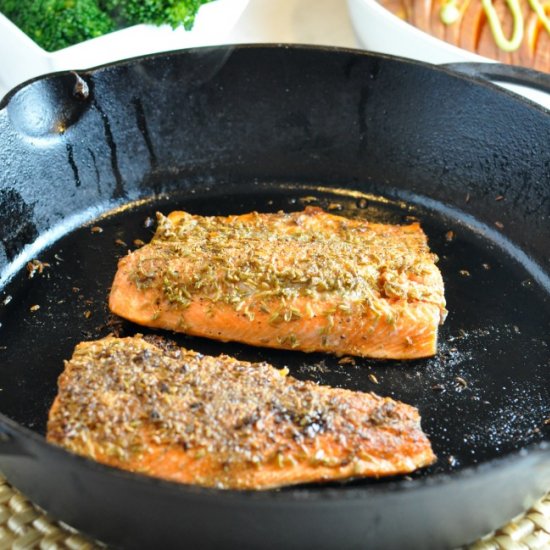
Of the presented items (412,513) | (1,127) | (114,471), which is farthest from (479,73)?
(114,471)

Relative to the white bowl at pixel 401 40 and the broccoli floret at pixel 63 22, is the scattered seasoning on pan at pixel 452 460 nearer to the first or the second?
the white bowl at pixel 401 40

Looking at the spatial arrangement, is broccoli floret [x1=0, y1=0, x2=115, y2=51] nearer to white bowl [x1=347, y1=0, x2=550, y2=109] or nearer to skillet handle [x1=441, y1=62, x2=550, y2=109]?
white bowl [x1=347, y1=0, x2=550, y2=109]

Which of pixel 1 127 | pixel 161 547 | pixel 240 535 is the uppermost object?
pixel 1 127

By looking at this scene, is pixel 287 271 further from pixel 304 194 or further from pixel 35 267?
pixel 35 267

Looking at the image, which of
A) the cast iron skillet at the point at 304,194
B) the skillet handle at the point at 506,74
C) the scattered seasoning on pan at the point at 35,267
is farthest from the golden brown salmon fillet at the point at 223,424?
the skillet handle at the point at 506,74

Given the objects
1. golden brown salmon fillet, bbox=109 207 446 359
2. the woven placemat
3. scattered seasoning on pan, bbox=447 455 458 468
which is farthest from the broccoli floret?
scattered seasoning on pan, bbox=447 455 458 468

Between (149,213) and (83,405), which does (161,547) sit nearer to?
(83,405)
